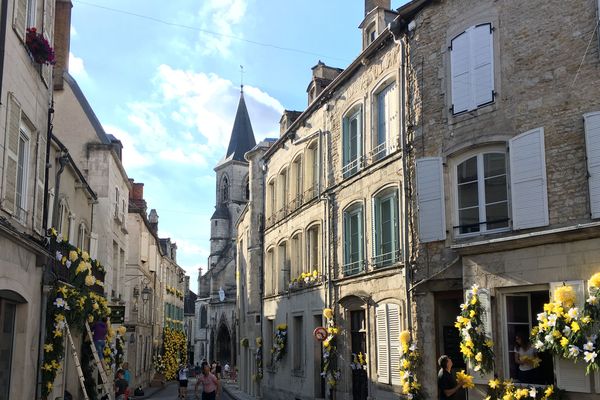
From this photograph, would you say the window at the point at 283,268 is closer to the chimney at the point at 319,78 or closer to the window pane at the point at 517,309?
the chimney at the point at 319,78

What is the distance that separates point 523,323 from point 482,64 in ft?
14.9

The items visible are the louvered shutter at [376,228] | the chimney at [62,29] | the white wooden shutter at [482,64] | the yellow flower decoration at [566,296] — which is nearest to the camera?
the yellow flower decoration at [566,296]

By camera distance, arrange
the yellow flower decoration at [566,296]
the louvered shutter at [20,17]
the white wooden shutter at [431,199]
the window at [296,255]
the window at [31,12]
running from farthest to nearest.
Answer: the window at [296,255] < the white wooden shutter at [431,199] < the window at [31,12] < the louvered shutter at [20,17] < the yellow flower decoration at [566,296]

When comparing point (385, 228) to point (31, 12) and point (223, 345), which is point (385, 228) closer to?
point (31, 12)

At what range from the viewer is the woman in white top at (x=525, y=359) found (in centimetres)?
992

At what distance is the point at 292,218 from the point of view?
22047 mm

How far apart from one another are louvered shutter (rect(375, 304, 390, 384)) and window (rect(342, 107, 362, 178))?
371cm

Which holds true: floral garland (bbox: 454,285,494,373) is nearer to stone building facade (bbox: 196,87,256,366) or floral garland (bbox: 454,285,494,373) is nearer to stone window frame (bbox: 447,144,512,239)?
stone window frame (bbox: 447,144,512,239)

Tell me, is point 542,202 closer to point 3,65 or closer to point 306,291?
point 3,65

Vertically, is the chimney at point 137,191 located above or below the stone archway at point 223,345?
above

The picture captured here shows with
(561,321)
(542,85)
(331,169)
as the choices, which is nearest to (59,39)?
(331,169)

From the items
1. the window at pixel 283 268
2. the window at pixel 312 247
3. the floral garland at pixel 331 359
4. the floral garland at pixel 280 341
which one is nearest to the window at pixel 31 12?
the floral garland at pixel 331 359

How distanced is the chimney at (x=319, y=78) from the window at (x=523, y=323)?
1254 cm

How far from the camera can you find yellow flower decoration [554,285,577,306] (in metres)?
9.09
